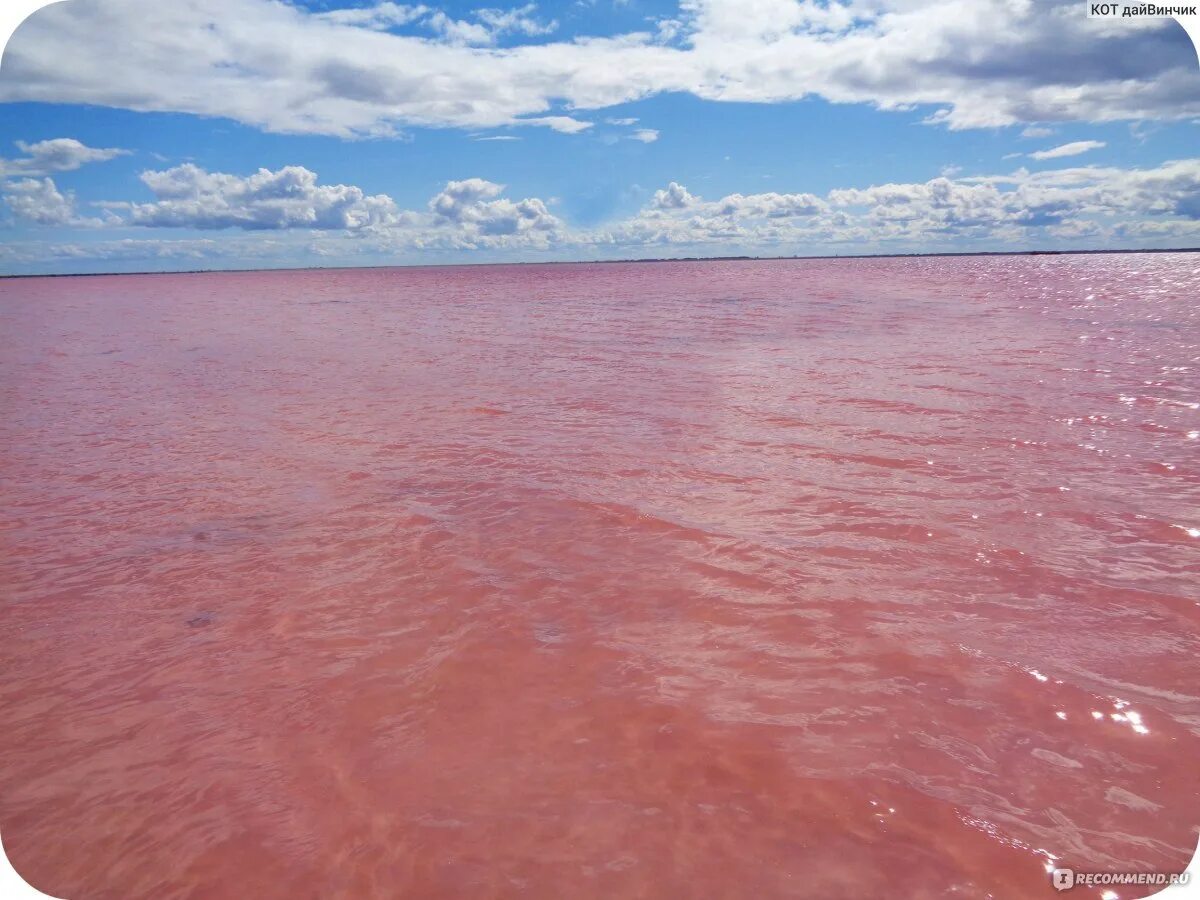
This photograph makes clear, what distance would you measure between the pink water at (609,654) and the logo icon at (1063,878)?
5 cm

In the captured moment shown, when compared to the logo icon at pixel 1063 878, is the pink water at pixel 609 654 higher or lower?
higher

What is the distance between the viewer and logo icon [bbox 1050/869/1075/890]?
2.35 meters

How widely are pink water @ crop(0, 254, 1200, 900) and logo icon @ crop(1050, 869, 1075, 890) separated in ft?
0.18

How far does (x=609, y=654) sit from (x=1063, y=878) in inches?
83.2

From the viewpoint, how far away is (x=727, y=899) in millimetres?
2334

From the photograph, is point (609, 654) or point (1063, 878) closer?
point (1063, 878)

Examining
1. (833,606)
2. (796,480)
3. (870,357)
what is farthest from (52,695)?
(870,357)

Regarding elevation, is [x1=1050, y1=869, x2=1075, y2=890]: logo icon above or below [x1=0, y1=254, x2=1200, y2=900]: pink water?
below

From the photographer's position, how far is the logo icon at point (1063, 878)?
2.35 metres

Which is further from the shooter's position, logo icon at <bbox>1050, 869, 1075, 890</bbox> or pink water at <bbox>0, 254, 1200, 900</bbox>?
pink water at <bbox>0, 254, 1200, 900</bbox>

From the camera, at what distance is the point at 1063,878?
2.37 meters

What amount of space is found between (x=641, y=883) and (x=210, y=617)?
10.7 ft

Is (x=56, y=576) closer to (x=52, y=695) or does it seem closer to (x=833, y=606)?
(x=52, y=695)

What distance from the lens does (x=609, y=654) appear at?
375 cm
